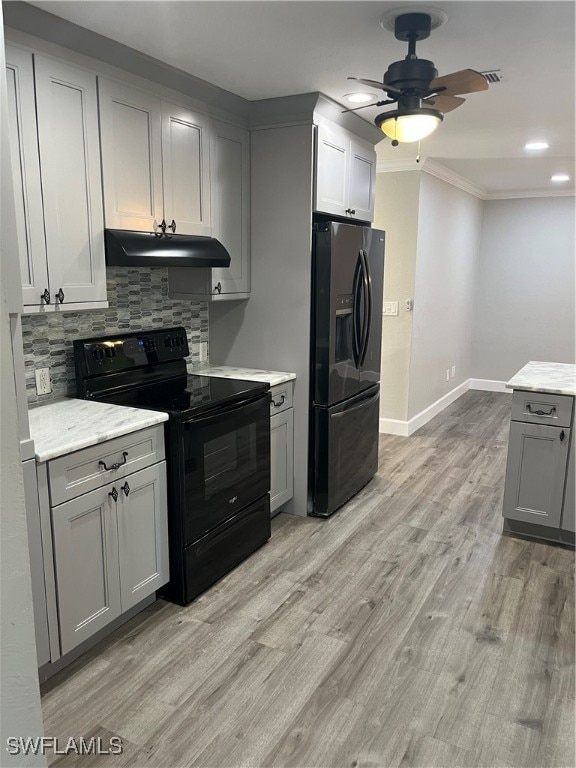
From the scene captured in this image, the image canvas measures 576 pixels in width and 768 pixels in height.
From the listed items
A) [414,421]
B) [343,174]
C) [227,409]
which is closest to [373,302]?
[343,174]

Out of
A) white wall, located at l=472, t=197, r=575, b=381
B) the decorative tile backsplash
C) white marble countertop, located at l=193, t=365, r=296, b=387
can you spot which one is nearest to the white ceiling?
the decorative tile backsplash

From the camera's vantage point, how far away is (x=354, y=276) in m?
3.60

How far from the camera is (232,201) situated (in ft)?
11.0

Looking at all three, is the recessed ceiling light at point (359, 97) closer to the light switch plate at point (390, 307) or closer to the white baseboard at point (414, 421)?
the light switch plate at point (390, 307)

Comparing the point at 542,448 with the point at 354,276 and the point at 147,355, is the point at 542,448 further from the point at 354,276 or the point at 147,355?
the point at 147,355

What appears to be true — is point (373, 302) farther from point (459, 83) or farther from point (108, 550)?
point (108, 550)

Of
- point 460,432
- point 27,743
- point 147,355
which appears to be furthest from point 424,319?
point 27,743

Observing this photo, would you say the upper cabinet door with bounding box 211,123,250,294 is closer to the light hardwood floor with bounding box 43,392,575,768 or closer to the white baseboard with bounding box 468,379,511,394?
the light hardwood floor with bounding box 43,392,575,768

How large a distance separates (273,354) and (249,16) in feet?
6.14

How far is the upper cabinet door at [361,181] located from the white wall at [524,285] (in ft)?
12.0

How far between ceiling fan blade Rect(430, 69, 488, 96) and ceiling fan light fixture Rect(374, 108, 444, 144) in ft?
0.26

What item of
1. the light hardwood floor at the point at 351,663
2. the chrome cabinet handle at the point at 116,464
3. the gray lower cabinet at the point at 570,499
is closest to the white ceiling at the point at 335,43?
the chrome cabinet handle at the point at 116,464

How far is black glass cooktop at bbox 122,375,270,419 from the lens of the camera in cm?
262

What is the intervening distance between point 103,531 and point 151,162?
5.54 ft
